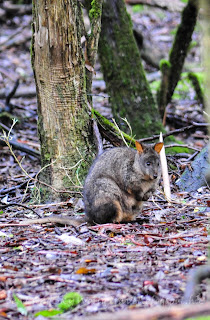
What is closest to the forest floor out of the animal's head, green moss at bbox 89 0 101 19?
the animal's head

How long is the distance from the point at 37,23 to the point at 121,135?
188 centimetres

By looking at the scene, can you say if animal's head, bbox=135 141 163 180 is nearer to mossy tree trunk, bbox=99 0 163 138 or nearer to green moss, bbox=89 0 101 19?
green moss, bbox=89 0 101 19

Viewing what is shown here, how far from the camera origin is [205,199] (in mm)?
6109

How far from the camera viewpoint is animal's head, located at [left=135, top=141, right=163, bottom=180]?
5367 mm

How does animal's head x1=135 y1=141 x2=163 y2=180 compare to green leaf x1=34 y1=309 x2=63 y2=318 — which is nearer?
green leaf x1=34 y1=309 x2=63 y2=318

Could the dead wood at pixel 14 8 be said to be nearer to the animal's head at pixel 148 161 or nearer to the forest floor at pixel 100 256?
the forest floor at pixel 100 256

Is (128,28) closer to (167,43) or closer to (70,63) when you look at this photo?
(70,63)

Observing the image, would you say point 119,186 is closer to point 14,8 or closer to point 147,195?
point 147,195

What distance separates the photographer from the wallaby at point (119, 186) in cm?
520

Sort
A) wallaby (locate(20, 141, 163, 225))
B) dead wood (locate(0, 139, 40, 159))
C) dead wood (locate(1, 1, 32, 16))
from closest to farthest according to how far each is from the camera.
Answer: wallaby (locate(20, 141, 163, 225))
dead wood (locate(0, 139, 40, 159))
dead wood (locate(1, 1, 32, 16))

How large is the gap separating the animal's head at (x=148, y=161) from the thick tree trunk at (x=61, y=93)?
1.08 meters

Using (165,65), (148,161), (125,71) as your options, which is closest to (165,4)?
(165,65)

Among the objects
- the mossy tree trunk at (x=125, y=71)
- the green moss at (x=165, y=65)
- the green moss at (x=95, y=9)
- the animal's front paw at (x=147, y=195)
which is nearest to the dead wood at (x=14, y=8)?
the green moss at (x=165, y=65)

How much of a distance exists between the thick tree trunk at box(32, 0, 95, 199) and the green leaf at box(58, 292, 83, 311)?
3095mm
